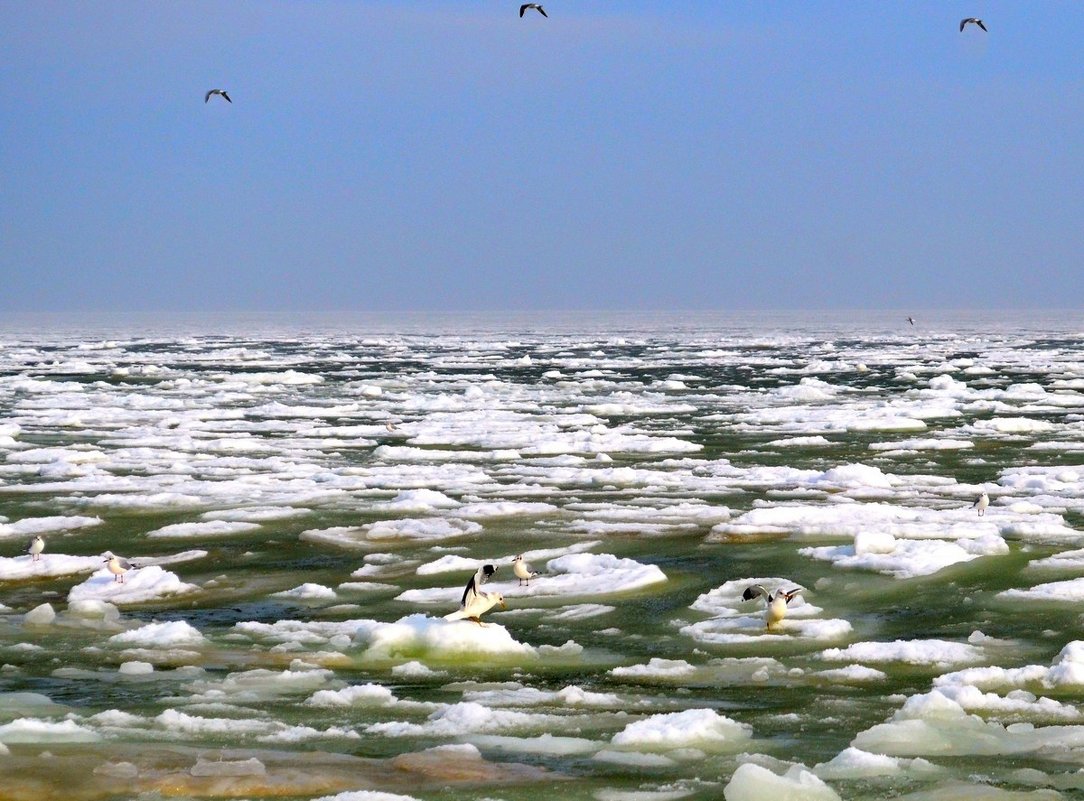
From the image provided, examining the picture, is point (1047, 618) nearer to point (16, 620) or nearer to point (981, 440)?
point (16, 620)

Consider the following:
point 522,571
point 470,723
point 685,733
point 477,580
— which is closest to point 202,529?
point 522,571

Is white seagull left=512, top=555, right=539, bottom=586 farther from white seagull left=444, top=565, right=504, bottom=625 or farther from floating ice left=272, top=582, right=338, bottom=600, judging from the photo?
floating ice left=272, top=582, right=338, bottom=600

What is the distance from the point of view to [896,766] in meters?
6.43

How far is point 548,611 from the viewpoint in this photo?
33.6 ft

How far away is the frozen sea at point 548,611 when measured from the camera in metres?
6.51

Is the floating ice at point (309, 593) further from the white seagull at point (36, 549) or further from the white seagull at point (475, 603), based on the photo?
the white seagull at point (36, 549)

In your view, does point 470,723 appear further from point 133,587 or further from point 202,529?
point 202,529

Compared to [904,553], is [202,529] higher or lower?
lower

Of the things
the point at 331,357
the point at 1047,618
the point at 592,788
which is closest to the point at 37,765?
the point at 592,788

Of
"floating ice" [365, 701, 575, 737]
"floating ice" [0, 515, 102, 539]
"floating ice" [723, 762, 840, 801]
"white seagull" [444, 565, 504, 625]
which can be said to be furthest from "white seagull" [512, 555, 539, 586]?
"floating ice" [0, 515, 102, 539]

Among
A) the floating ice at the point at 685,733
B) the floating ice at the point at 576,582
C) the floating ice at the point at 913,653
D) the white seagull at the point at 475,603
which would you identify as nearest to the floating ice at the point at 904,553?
the floating ice at the point at 576,582

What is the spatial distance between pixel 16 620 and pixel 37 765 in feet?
12.6

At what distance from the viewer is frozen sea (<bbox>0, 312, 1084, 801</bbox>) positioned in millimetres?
6508

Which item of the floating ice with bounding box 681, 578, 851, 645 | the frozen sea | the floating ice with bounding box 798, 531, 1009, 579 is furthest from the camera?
the floating ice with bounding box 798, 531, 1009, 579
